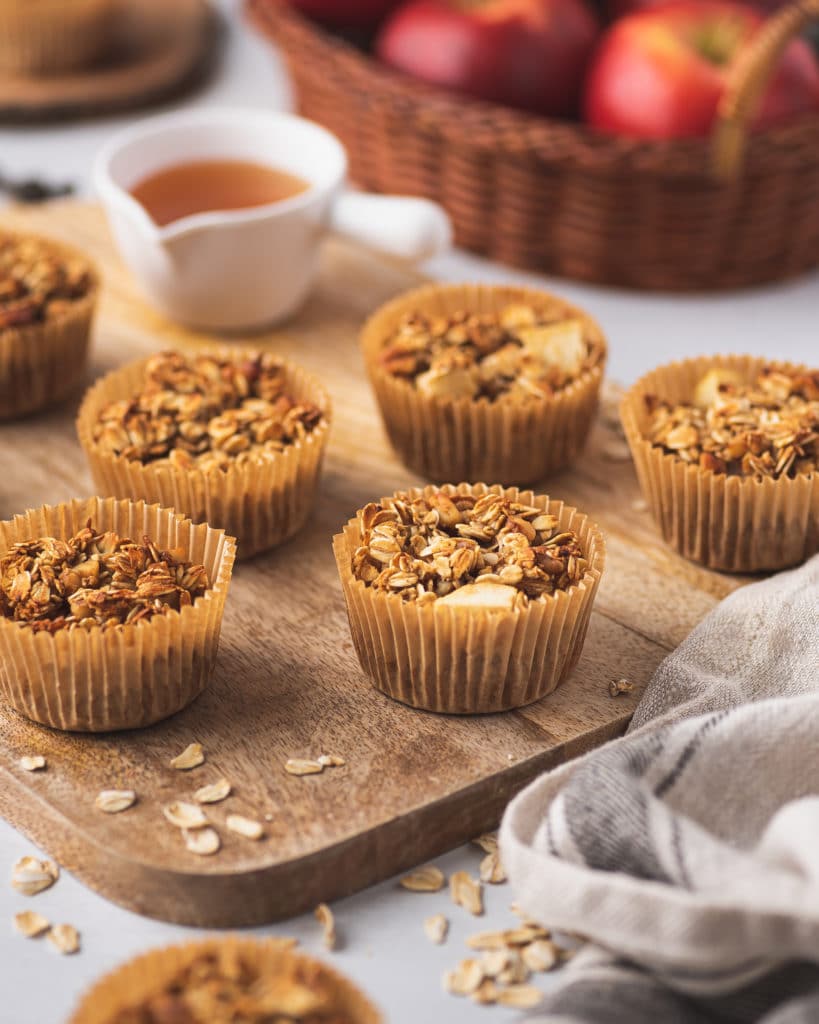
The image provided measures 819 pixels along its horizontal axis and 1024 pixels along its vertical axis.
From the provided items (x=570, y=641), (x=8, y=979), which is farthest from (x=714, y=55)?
(x=8, y=979)

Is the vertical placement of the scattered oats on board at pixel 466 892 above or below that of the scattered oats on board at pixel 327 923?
above

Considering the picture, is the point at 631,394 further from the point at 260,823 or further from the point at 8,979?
the point at 8,979

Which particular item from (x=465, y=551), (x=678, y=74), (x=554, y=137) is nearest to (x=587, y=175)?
(x=554, y=137)

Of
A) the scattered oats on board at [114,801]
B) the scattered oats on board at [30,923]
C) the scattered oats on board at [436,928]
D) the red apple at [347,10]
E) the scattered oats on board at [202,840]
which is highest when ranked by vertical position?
the red apple at [347,10]

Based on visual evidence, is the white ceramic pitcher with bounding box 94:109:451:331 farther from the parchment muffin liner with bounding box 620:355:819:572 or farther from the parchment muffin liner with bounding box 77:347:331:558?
the parchment muffin liner with bounding box 620:355:819:572

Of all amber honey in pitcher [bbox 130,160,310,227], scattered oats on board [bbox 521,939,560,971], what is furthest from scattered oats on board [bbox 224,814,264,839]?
amber honey in pitcher [bbox 130,160,310,227]

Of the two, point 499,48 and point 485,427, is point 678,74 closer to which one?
point 499,48

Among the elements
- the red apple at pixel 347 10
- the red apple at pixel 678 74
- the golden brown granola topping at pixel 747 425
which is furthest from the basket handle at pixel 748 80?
the red apple at pixel 347 10

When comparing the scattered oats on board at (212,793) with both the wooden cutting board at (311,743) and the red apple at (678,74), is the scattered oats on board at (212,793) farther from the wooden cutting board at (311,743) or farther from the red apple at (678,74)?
the red apple at (678,74)
